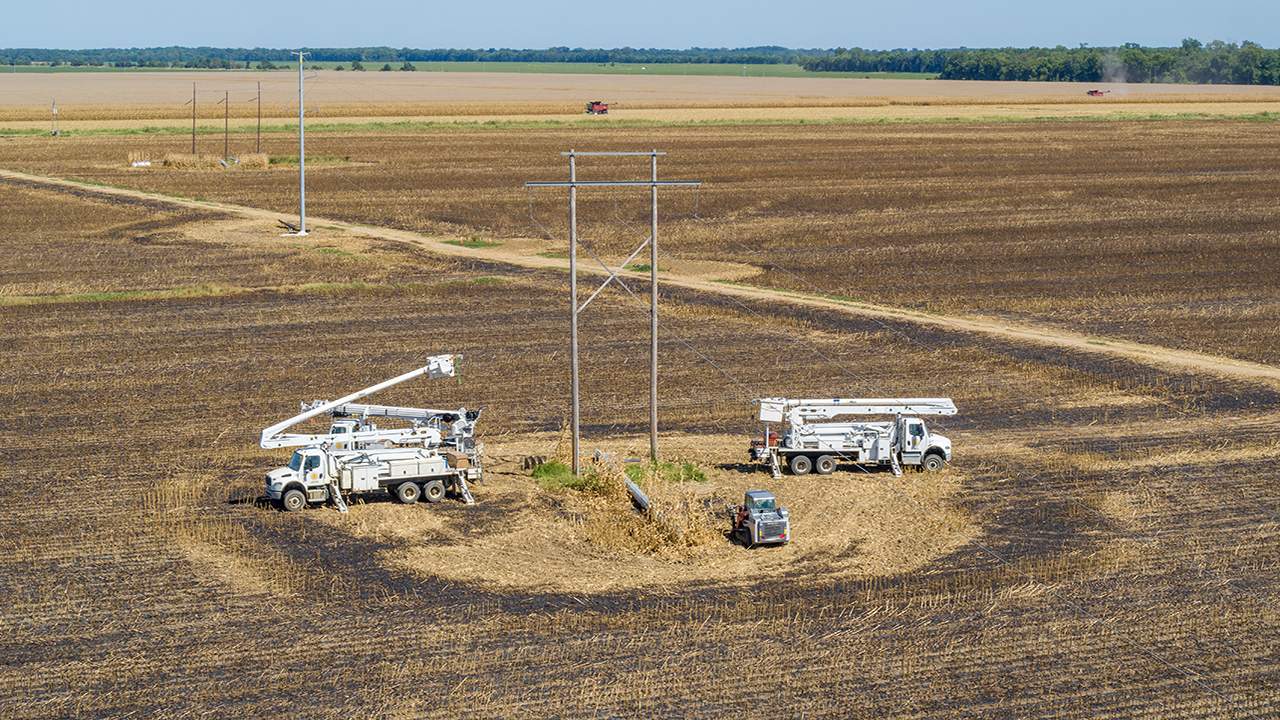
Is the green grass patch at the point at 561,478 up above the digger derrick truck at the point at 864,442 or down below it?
below

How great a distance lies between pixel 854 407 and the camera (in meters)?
31.3

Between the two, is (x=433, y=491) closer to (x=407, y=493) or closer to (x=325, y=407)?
(x=407, y=493)

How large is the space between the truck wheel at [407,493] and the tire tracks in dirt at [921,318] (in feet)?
79.9

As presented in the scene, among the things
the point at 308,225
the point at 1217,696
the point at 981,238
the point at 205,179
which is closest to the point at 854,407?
the point at 1217,696

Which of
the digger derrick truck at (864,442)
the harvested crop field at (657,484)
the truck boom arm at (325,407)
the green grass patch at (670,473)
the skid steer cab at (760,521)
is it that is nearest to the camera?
the harvested crop field at (657,484)

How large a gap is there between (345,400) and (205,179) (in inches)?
2496

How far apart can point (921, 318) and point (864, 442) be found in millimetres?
19377

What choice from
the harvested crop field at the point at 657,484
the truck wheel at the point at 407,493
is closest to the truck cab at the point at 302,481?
the harvested crop field at the point at 657,484

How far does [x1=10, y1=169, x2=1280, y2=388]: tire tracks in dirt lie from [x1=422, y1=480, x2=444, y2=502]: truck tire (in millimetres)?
23986

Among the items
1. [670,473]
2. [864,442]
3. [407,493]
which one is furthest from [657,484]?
[407,493]

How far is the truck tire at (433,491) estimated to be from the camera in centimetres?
2886

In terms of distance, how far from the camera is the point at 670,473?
31.2 metres

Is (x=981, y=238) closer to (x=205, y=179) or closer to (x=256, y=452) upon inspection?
(x=256, y=452)

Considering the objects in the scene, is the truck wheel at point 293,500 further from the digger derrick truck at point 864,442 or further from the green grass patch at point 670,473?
the digger derrick truck at point 864,442
